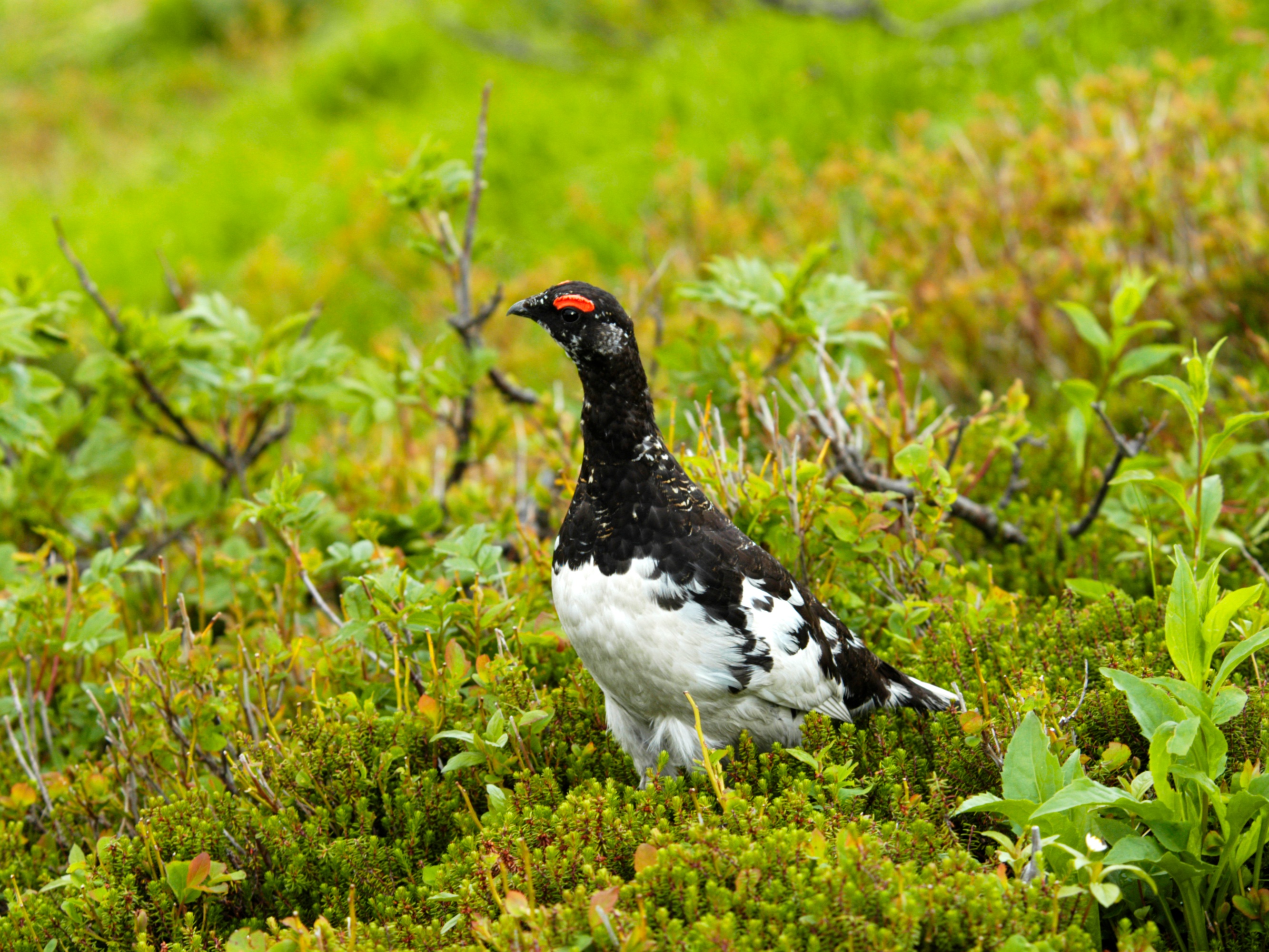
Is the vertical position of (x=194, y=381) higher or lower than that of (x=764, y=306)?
lower

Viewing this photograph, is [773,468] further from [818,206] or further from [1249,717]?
[818,206]

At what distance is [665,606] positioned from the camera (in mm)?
2764

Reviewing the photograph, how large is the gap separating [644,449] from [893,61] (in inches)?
283

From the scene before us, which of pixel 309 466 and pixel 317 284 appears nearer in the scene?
pixel 309 466

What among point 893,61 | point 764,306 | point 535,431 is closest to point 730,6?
point 893,61

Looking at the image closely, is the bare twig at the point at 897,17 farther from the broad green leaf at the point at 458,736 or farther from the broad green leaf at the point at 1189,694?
the broad green leaf at the point at 458,736

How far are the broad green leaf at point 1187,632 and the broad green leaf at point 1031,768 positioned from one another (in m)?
0.43

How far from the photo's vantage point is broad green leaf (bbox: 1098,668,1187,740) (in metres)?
2.50

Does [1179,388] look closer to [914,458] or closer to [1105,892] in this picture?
[914,458]

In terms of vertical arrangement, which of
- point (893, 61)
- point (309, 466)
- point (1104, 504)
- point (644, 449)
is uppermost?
point (893, 61)

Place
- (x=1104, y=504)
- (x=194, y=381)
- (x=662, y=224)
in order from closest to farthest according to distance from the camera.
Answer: (x=1104, y=504) < (x=194, y=381) < (x=662, y=224)

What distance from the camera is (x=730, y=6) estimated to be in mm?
10750

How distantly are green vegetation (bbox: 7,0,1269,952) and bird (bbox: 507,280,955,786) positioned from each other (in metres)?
0.12

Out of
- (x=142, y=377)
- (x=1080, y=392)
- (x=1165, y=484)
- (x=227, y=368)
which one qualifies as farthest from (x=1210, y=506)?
(x=142, y=377)
